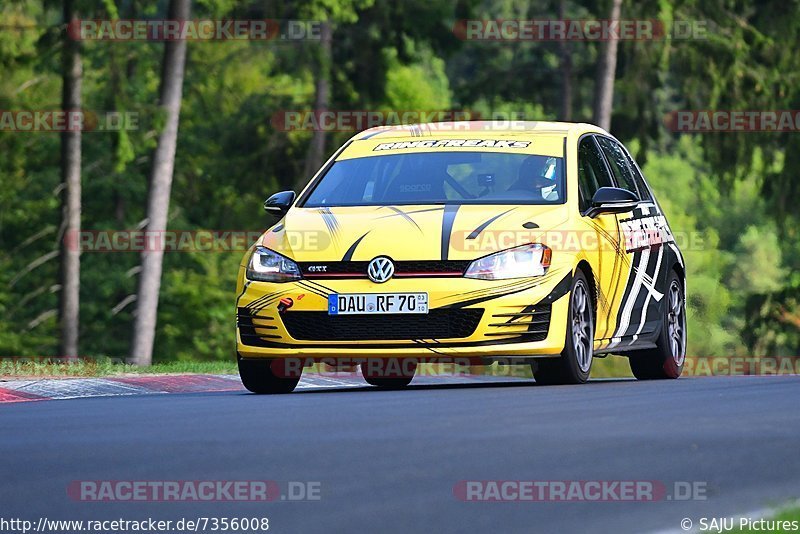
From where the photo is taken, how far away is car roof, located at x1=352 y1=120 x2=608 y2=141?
14.9 metres

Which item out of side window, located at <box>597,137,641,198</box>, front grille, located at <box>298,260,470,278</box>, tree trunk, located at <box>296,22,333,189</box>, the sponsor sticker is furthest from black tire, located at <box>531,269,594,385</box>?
tree trunk, located at <box>296,22,333,189</box>

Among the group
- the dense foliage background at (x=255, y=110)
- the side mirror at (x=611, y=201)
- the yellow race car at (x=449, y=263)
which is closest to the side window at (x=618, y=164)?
the yellow race car at (x=449, y=263)

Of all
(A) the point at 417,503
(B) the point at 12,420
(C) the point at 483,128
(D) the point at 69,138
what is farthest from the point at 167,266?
(A) the point at 417,503

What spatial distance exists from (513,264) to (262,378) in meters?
2.08

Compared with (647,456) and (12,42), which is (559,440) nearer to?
(647,456)

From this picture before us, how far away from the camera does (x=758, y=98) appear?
40.2m

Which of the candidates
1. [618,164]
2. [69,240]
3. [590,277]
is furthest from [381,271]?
[69,240]

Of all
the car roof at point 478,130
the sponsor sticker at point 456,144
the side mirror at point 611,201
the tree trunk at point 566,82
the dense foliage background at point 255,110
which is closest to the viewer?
the side mirror at point 611,201

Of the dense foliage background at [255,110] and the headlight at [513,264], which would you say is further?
the dense foliage background at [255,110]

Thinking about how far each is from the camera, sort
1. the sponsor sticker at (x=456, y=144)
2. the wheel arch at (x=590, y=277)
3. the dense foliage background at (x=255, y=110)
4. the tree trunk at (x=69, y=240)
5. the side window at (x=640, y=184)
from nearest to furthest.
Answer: the wheel arch at (x=590, y=277) < the sponsor sticker at (x=456, y=144) < the side window at (x=640, y=184) < the tree trunk at (x=69, y=240) < the dense foliage background at (x=255, y=110)

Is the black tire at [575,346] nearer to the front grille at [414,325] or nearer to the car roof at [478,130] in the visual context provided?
the front grille at [414,325]

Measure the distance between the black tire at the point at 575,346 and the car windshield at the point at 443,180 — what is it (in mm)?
758

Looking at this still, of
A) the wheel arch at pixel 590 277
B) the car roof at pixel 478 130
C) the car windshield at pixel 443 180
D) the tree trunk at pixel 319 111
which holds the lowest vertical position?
the wheel arch at pixel 590 277

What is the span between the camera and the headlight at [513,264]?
12891 mm
